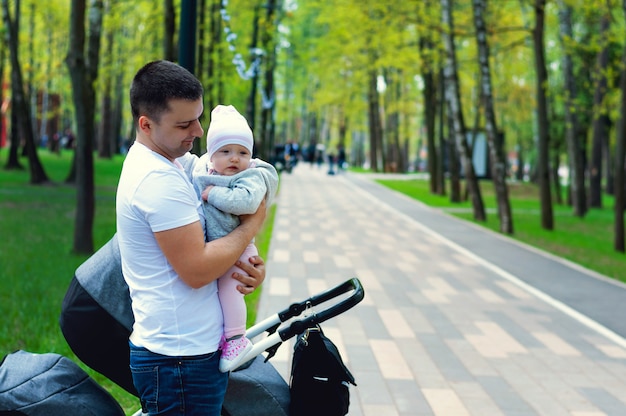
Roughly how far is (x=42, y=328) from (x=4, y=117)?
60.9 metres

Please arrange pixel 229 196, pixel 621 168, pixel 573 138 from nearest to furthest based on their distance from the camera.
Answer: pixel 229 196 → pixel 621 168 → pixel 573 138

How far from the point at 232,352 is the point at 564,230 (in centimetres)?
1933

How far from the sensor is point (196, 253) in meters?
2.51

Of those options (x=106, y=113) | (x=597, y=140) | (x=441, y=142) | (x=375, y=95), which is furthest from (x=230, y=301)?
(x=375, y=95)

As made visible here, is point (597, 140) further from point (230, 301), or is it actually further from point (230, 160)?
point (230, 301)

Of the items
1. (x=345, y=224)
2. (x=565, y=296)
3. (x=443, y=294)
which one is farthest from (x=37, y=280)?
(x=345, y=224)

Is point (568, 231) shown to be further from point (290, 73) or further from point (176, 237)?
point (290, 73)

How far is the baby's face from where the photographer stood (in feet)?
9.18

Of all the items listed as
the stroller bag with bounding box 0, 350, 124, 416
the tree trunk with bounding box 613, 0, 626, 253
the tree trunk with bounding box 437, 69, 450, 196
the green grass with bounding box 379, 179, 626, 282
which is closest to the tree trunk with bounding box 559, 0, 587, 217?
the green grass with bounding box 379, 179, 626, 282

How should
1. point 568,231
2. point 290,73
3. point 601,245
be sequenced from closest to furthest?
point 601,245 → point 568,231 → point 290,73

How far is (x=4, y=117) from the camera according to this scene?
Answer: 2527 inches

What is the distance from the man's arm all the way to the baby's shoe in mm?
257

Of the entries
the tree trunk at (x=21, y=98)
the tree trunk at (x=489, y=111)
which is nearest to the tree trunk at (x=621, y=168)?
the tree trunk at (x=489, y=111)

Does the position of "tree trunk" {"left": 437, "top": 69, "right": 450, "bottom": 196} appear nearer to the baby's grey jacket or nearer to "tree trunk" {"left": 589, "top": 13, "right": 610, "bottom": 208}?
"tree trunk" {"left": 589, "top": 13, "right": 610, "bottom": 208}
